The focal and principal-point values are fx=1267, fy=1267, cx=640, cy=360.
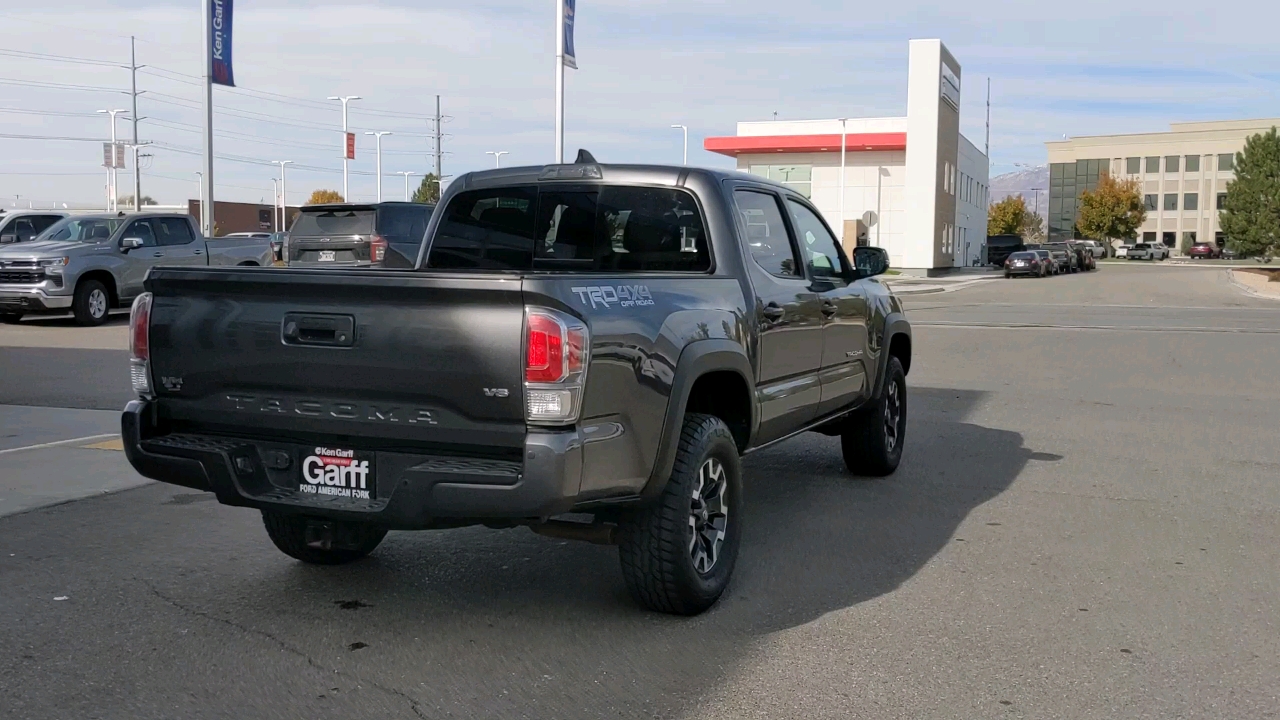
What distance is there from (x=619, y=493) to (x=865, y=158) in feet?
207

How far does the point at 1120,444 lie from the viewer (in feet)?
32.6

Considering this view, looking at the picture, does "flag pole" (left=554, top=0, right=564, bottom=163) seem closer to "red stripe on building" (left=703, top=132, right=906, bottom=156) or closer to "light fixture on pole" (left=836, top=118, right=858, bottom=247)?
"light fixture on pole" (left=836, top=118, right=858, bottom=247)

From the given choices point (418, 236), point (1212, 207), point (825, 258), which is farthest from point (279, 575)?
point (1212, 207)

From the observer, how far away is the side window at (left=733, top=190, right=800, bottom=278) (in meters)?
6.34

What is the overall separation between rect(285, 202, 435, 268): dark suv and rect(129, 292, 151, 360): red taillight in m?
14.7

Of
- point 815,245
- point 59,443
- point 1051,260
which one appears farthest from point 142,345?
point 1051,260

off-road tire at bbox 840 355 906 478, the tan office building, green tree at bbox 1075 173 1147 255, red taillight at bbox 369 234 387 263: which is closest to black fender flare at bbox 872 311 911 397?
off-road tire at bbox 840 355 906 478

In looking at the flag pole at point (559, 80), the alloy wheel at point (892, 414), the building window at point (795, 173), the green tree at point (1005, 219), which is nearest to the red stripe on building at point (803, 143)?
the building window at point (795, 173)

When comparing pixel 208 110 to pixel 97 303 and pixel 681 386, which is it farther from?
pixel 681 386

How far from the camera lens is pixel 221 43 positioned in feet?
93.0

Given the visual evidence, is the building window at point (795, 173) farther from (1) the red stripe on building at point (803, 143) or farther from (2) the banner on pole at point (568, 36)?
(2) the banner on pole at point (568, 36)

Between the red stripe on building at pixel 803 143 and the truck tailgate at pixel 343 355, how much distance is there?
61.0 metres

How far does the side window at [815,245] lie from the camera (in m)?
7.02

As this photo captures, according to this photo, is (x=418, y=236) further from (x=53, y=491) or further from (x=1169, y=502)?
(x=1169, y=502)
